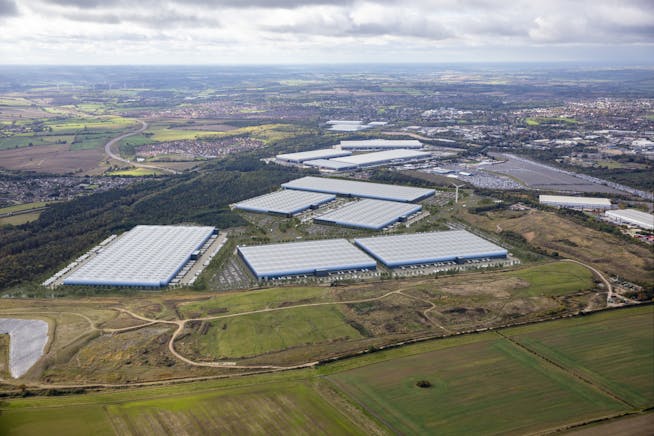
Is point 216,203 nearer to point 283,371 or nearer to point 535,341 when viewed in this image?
point 283,371

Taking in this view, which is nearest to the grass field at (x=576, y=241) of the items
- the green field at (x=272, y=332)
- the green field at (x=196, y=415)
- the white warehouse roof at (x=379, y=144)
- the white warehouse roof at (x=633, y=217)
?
the white warehouse roof at (x=633, y=217)

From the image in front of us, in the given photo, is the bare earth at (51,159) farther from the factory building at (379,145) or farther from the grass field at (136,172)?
the factory building at (379,145)

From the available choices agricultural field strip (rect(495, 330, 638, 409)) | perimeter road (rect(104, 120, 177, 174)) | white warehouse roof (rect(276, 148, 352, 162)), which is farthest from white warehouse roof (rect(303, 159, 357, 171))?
agricultural field strip (rect(495, 330, 638, 409))

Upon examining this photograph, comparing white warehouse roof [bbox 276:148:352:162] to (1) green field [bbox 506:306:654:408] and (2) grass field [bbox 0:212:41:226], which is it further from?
(1) green field [bbox 506:306:654:408]

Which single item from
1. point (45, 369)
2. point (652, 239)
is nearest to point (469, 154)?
point (652, 239)

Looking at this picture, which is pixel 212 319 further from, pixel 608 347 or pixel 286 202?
pixel 286 202

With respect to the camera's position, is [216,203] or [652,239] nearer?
[652,239]
